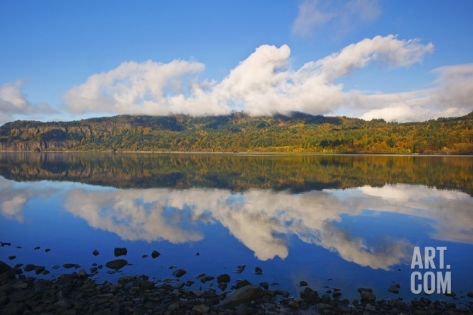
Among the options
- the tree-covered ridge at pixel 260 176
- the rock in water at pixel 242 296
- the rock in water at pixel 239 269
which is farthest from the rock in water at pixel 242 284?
the tree-covered ridge at pixel 260 176

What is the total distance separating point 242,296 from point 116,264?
21.0 feet

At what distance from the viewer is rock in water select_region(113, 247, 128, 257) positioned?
16.2 m

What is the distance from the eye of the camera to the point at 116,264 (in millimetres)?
14531

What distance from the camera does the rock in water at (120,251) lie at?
16.2m

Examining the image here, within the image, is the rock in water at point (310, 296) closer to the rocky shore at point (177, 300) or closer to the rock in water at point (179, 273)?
the rocky shore at point (177, 300)

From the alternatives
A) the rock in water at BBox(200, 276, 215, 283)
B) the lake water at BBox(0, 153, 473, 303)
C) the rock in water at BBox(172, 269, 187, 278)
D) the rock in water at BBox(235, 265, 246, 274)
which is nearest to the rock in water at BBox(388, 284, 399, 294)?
the lake water at BBox(0, 153, 473, 303)

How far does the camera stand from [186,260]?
15.5 metres

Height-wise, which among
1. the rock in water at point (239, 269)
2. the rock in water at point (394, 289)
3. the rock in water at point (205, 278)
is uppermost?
the rock in water at point (394, 289)

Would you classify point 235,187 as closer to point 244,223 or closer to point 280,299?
point 244,223

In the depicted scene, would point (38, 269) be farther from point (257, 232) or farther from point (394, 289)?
point (394, 289)

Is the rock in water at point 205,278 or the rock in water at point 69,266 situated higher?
the rock in water at point 205,278

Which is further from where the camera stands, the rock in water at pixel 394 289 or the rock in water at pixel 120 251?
the rock in water at pixel 120 251

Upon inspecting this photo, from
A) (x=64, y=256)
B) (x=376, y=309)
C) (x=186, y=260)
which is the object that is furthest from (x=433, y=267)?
(x=64, y=256)

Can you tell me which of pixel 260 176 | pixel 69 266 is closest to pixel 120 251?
pixel 69 266
